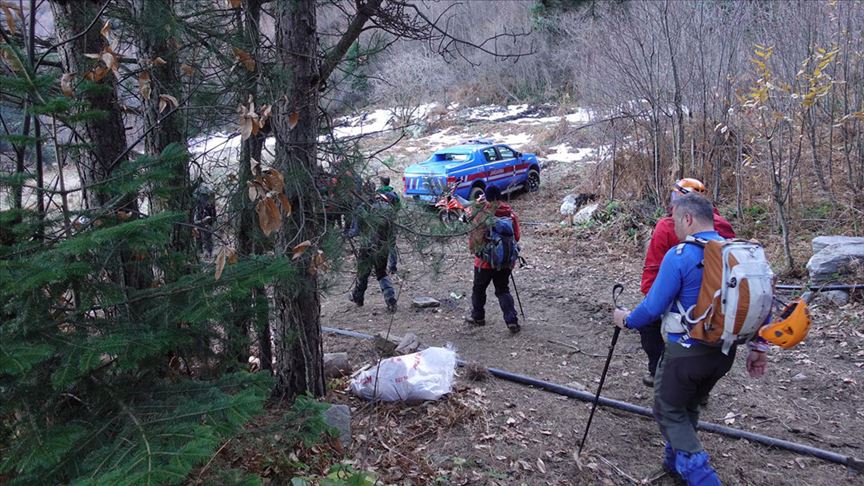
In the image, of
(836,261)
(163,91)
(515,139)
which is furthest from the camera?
(515,139)

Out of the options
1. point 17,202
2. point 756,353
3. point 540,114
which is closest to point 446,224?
point 756,353

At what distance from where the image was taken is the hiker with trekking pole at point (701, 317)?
3.26 m

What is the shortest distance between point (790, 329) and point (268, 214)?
2786 mm

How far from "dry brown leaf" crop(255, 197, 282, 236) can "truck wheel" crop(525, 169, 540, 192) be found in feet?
49.0

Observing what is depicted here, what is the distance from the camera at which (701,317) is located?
341 centimetres

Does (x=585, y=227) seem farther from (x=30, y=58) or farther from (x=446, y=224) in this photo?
(x=30, y=58)

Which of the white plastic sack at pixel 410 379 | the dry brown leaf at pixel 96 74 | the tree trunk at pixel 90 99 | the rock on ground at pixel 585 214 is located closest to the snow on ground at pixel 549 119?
the rock on ground at pixel 585 214

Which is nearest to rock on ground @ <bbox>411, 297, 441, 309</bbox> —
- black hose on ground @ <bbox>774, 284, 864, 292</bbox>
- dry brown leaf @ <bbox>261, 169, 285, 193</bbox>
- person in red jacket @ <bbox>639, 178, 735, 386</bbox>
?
person in red jacket @ <bbox>639, 178, 735, 386</bbox>

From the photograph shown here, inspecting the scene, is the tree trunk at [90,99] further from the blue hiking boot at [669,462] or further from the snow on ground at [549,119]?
the snow on ground at [549,119]

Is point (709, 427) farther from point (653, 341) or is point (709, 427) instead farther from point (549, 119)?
point (549, 119)

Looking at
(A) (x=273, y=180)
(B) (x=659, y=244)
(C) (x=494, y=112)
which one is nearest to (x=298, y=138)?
(A) (x=273, y=180)

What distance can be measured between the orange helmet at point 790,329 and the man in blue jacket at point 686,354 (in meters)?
0.28

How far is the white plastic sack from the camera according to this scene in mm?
5078

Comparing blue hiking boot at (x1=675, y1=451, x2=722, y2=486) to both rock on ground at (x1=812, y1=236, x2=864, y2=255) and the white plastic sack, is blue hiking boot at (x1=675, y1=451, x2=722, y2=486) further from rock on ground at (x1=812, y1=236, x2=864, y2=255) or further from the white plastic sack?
rock on ground at (x1=812, y1=236, x2=864, y2=255)
